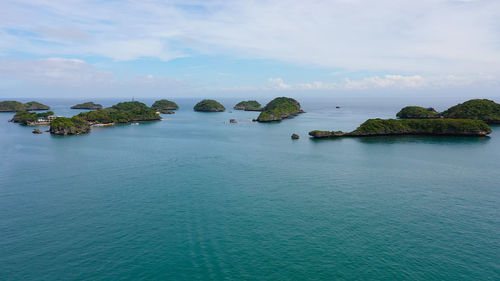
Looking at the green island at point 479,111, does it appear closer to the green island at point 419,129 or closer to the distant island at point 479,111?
the distant island at point 479,111

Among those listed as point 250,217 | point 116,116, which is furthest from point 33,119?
point 250,217

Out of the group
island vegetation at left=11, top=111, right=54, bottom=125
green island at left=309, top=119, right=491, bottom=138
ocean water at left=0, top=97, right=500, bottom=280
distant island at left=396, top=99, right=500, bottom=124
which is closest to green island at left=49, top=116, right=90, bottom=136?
ocean water at left=0, top=97, right=500, bottom=280

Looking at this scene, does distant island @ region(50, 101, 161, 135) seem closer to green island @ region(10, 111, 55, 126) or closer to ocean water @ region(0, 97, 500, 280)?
green island @ region(10, 111, 55, 126)

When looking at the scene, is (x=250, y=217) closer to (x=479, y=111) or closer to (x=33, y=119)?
(x=479, y=111)

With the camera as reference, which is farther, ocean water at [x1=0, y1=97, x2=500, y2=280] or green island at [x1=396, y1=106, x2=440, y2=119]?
green island at [x1=396, y1=106, x2=440, y2=119]

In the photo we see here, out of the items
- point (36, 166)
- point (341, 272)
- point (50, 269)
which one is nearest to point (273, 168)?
point (341, 272)
